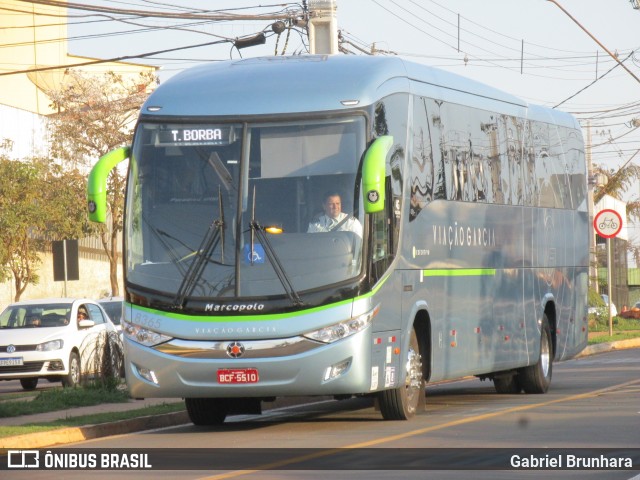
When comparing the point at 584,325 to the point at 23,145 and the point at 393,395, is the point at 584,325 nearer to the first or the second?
the point at 393,395

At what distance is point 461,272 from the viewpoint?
17.8m

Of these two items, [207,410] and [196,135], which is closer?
[196,135]

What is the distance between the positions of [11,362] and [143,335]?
12.1m

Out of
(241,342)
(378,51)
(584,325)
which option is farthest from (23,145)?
(241,342)

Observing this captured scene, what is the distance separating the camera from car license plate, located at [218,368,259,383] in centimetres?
1439

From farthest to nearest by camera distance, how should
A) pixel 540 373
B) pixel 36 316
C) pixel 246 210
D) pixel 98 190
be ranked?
pixel 36 316, pixel 540 373, pixel 98 190, pixel 246 210

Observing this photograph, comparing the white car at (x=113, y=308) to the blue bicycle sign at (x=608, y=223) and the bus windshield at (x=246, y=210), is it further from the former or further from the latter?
the bus windshield at (x=246, y=210)

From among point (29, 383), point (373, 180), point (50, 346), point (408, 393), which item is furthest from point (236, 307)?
point (29, 383)

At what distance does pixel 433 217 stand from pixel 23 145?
38.2 meters

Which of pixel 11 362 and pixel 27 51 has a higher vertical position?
pixel 27 51

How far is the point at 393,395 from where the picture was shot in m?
15.8

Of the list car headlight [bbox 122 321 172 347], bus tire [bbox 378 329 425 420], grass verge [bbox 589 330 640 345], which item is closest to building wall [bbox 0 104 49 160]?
grass verge [bbox 589 330 640 345]

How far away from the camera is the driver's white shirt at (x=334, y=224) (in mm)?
14562

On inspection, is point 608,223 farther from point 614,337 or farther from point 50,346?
point 50,346
